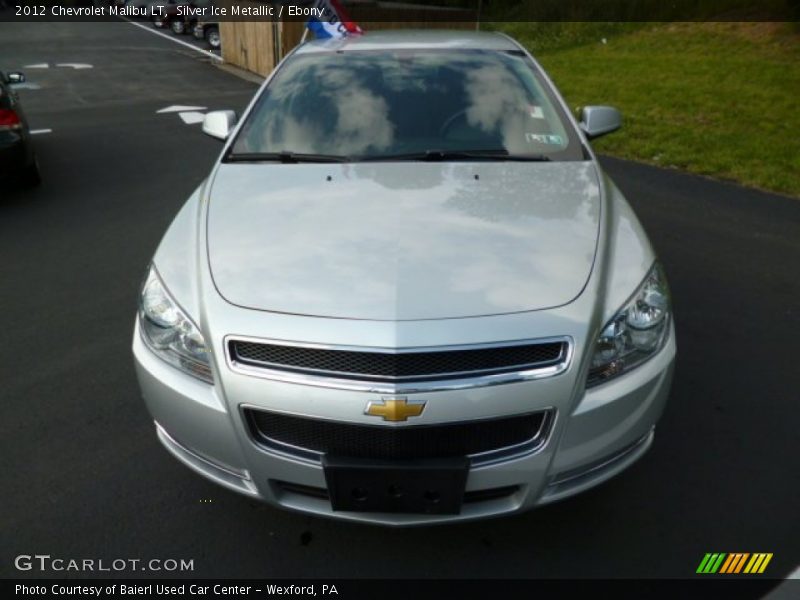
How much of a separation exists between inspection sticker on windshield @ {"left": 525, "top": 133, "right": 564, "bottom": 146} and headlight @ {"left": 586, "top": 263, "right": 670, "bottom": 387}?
1051 millimetres

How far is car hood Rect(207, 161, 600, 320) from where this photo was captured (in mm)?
2197

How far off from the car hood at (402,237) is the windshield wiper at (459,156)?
0.07m

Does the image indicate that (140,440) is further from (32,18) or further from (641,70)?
(32,18)

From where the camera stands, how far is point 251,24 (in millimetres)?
17031

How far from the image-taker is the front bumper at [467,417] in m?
2.05

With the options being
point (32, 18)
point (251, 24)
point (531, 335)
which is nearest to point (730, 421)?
point (531, 335)

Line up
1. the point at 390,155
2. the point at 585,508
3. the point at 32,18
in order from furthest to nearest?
the point at 32,18
the point at 390,155
the point at 585,508

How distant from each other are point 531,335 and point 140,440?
194 cm

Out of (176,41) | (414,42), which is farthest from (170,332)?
(176,41)

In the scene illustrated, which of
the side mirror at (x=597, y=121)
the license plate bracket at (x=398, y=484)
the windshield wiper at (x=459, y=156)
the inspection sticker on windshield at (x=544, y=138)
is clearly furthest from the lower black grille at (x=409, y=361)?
the side mirror at (x=597, y=121)

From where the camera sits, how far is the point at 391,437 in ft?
6.69

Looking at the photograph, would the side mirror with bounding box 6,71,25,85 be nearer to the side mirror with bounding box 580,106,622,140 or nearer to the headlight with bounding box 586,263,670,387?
the side mirror with bounding box 580,106,622,140

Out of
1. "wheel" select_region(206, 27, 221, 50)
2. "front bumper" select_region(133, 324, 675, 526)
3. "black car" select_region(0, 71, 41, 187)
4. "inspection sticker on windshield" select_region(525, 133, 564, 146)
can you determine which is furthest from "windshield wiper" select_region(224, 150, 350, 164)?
"wheel" select_region(206, 27, 221, 50)

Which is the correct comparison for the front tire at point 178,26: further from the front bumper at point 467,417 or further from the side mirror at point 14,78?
the front bumper at point 467,417
